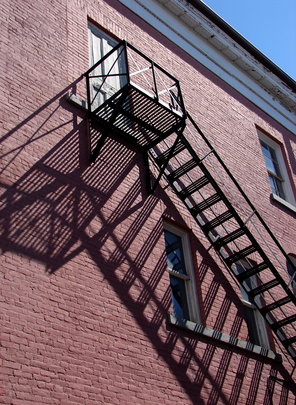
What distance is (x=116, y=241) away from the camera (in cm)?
977

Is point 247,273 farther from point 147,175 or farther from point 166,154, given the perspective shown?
point 166,154

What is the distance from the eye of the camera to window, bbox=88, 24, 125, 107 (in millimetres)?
11727

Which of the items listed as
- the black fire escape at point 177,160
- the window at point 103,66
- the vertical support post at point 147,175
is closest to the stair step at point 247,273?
the black fire escape at point 177,160

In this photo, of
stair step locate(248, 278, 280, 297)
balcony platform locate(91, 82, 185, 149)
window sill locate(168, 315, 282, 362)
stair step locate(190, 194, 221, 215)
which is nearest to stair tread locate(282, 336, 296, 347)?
window sill locate(168, 315, 282, 362)

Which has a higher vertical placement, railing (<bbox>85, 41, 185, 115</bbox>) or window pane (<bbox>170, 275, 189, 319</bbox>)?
railing (<bbox>85, 41, 185, 115</bbox>)

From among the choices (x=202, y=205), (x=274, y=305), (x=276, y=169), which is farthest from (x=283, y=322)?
(x=276, y=169)

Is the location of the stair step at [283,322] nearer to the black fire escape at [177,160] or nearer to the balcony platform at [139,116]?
the black fire escape at [177,160]

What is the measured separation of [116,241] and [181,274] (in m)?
1.76

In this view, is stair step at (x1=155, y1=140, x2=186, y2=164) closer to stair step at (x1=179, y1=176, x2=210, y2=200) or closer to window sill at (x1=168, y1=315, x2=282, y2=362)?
stair step at (x1=179, y1=176, x2=210, y2=200)

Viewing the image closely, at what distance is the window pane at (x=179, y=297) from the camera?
10.5 meters

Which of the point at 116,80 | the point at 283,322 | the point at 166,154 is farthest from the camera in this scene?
the point at 116,80

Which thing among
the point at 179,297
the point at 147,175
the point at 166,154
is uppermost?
the point at 166,154

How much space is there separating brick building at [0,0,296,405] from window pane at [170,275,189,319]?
0.03 m

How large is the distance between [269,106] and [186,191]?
768 cm
